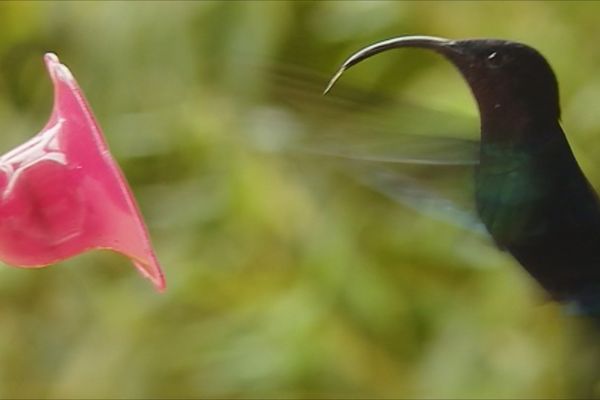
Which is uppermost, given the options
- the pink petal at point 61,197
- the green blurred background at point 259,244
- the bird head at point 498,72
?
the bird head at point 498,72

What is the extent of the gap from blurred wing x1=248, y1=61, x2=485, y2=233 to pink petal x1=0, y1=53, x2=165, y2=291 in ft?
0.41

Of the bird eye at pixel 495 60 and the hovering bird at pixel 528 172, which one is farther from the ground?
the bird eye at pixel 495 60

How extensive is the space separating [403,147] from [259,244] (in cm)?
50

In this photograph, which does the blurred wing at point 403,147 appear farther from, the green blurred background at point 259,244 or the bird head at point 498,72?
the green blurred background at point 259,244

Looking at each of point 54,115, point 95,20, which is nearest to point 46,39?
point 95,20

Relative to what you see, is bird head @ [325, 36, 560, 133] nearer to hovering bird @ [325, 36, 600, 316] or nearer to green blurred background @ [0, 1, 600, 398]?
hovering bird @ [325, 36, 600, 316]

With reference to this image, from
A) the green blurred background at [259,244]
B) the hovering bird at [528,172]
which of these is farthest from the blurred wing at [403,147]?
the green blurred background at [259,244]

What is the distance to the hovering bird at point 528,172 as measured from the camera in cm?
38

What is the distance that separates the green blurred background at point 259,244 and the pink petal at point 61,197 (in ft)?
1.43

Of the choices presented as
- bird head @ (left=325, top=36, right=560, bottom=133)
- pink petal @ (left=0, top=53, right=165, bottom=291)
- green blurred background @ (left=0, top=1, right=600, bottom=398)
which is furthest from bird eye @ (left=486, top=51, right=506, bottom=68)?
green blurred background @ (left=0, top=1, right=600, bottom=398)

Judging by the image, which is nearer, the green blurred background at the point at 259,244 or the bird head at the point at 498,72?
the bird head at the point at 498,72

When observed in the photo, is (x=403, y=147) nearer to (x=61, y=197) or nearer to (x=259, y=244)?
(x=61, y=197)

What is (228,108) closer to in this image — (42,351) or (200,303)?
(200,303)

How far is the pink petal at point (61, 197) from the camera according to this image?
0.40 meters
